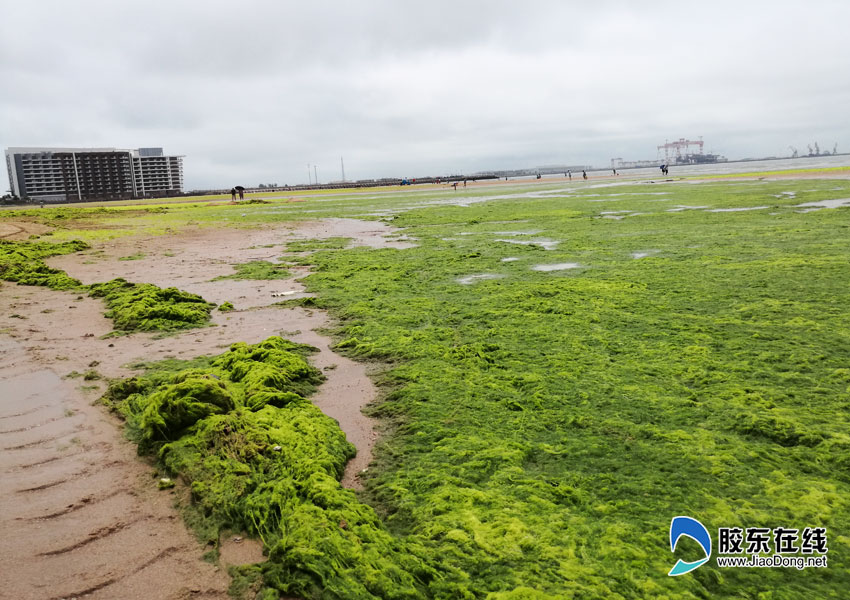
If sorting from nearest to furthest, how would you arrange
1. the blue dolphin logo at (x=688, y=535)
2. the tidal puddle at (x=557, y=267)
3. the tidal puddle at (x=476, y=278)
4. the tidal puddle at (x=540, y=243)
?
the blue dolphin logo at (x=688, y=535) → the tidal puddle at (x=476, y=278) → the tidal puddle at (x=557, y=267) → the tidal puddle at (x=540, y=243)

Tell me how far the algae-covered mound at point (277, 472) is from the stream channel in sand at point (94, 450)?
0.15 metres

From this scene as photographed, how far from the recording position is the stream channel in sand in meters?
2.51

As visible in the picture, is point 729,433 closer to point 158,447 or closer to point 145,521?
point 145,521

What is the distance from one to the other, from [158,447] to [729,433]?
3.82 meters

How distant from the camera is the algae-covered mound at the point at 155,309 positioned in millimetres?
6934

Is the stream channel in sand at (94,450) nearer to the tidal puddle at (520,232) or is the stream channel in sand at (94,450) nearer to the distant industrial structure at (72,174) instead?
the tidal puddle at (520,232)

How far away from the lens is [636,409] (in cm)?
404

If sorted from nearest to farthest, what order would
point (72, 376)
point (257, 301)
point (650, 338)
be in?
point (72, 376), point (650, 338), point (257, 301)

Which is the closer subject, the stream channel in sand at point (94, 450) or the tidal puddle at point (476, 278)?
the stream channel in sand at point (94, 450)

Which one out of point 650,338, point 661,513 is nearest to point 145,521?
point 661,513

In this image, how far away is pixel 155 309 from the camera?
7160 mm

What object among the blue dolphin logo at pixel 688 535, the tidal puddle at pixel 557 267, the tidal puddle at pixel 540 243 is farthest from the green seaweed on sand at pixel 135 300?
the tidal puddle at pixel 540 243

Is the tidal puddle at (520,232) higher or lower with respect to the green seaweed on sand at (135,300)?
higher

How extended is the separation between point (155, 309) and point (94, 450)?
3766mm
